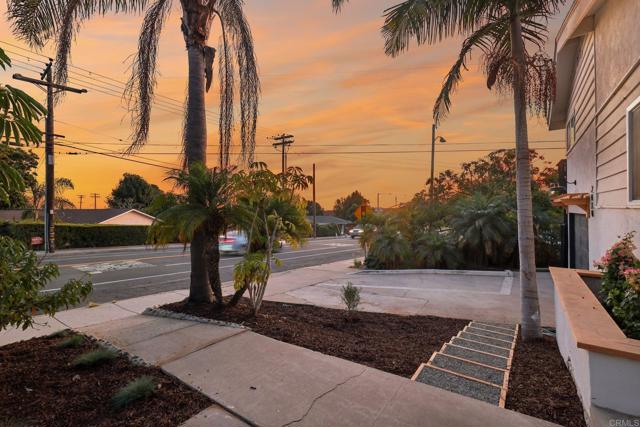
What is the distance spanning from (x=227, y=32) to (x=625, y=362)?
301 inches

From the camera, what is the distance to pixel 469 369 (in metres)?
3.51

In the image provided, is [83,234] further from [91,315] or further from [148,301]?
[91,315]

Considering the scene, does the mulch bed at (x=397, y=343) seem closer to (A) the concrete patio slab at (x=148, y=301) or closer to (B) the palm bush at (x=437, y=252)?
(A) the concrete patio slab at (x=148, y=301)

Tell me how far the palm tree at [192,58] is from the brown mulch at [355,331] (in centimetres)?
126

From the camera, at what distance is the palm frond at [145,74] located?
6430 mm

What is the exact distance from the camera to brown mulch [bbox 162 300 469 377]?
3859 millimetres

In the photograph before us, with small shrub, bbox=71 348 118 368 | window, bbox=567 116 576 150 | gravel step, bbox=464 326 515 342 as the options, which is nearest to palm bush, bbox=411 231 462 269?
window, bbox=567 116 576 150

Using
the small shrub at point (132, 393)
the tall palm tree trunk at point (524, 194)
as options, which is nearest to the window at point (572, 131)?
the tall palm tree trunk at point (524, 194)

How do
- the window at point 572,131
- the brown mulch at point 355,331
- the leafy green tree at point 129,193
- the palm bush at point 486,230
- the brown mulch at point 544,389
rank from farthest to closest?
the leafy green tree at point 129,193 < the palm bush at point 486,230 < the window at point 572,131 < the brown mulch at point 355,331 < the brown mulch at point 544,389

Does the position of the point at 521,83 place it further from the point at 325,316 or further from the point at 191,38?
the point at 191,38

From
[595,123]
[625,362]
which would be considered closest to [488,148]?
[595,123]

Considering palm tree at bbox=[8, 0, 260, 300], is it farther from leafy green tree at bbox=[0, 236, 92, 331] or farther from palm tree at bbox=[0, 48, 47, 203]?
palm tree at bbox=[0, 48, 47, 203]

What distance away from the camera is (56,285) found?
30.7 feet

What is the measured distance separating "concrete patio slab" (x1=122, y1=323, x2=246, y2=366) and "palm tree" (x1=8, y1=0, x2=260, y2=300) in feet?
4.65
